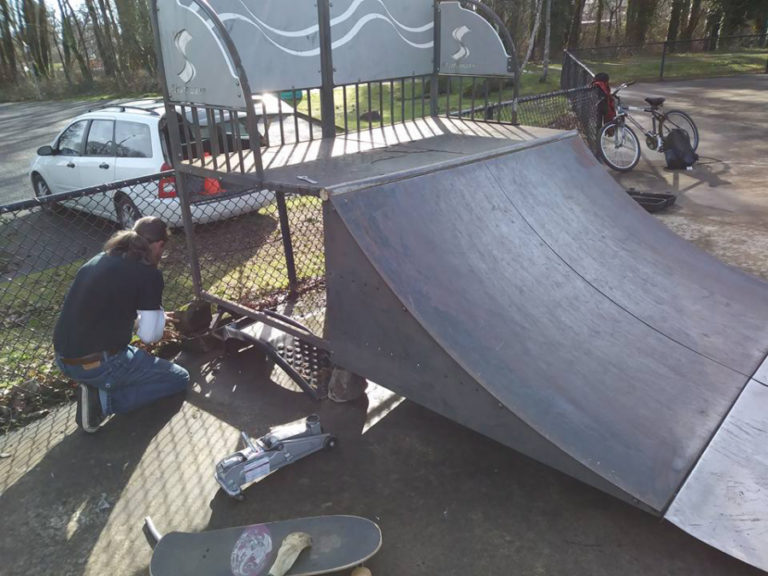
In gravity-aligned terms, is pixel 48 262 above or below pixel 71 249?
above

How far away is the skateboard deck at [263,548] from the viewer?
8.54ft

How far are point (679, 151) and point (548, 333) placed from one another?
824cm

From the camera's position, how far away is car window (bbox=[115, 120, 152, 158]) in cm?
768

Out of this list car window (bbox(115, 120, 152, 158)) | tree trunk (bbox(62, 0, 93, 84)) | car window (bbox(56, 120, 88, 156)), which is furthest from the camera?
tree trunk (bbox(62, 0, 93, 84))

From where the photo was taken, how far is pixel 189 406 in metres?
3.99

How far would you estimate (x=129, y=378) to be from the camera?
383 centimetres

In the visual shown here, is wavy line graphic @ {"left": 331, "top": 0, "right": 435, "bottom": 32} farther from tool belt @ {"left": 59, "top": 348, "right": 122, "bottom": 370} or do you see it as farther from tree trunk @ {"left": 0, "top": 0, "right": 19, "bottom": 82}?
tree trunk @ {"left": 0, "top": 0, "right": 19, "bottom": 82}

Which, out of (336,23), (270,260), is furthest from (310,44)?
(270,260)

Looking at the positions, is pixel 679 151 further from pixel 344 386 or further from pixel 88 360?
pixel 88 360

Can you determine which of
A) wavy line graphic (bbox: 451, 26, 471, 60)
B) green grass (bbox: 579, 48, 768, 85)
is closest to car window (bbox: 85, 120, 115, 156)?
wavy line graphic (bbox: 451, 26, 471, 60)

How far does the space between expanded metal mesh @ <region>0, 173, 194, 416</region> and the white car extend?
0.12 feet

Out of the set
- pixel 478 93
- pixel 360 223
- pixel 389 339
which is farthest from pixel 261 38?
pixel 478 93

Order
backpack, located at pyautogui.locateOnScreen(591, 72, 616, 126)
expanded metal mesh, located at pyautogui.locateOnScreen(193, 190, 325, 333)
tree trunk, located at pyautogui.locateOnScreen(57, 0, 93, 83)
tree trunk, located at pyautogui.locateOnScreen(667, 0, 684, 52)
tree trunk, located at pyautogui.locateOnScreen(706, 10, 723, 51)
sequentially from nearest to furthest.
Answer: expanded metal mesh, located at pyautogui.locateOnScreen(193, 190, 325, 333)
backpack, located at pyautogui.locateOnScreen(591, 72, 616, 126)
tree trunk, located at pyautogui.locateOnScreen(706, 10, 723, 51)
tree trunk, located at pyautogui.locateOnScreen(667, 0, 684, 52)
tree trunk, located at pyautogui.locateOnScreen(57, 0, 93, 83)

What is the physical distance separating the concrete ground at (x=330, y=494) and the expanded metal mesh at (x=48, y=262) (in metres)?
0.95
